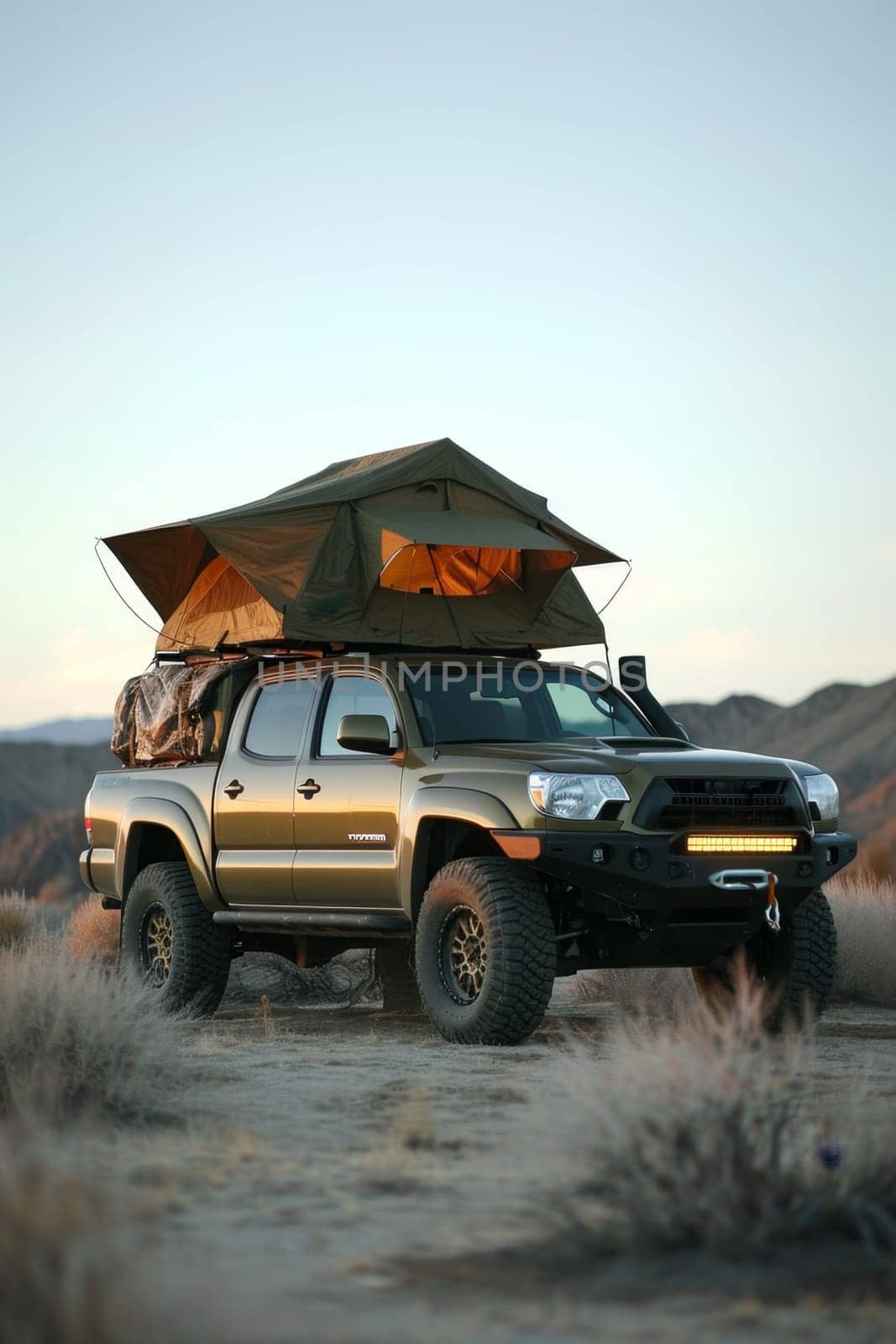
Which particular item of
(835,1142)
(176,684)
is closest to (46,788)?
(176,684)

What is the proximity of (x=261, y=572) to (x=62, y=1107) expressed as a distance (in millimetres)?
4623

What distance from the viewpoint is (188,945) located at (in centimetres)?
1148

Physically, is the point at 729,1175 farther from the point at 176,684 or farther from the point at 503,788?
the point at 176,684

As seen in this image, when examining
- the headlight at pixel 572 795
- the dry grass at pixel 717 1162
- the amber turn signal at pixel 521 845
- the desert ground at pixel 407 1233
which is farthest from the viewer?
the headlight at pixel 572 795

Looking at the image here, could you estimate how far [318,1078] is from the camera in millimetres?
8219

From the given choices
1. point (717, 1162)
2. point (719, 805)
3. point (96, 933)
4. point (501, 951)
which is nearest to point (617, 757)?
point (719, 805)

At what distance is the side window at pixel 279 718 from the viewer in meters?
11.0

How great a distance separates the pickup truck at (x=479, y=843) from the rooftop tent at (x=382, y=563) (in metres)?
0.46

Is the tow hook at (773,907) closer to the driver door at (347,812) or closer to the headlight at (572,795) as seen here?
the headlight at (572,795)

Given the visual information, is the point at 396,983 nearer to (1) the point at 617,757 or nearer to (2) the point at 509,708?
(2) the point at 509,708

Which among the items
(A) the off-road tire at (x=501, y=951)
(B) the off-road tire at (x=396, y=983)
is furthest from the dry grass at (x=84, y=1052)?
(B) the off-road tire at (x=396, y=983)

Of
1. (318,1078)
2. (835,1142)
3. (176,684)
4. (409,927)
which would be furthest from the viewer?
(176,684)

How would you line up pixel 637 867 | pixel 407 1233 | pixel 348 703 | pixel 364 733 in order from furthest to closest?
pixel 348 703 → pixel 364 733 → pixel 637 867 → pixel 407 1233

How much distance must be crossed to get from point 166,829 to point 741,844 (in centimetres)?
444
